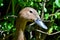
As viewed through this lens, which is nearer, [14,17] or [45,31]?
[14,17]

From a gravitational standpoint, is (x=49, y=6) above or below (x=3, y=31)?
above

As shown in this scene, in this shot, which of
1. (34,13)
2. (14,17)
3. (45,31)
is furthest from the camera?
(45,31)

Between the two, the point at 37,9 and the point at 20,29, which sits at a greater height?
the point at 37,9

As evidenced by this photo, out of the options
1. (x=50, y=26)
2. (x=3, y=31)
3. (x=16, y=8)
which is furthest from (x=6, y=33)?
(x=50, y=26)

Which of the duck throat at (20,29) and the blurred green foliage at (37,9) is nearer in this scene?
the duck throat at (20,29)

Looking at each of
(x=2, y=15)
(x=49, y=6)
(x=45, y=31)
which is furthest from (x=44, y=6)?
(x=2, y=15)

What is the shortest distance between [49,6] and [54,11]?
2.9 inches

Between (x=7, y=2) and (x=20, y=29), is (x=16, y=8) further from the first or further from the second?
(x=20, y=29)

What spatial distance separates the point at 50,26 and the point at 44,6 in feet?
0.80

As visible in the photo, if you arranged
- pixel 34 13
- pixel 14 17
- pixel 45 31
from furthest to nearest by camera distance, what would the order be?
pixel 45 31
pixel 14 17
pixel 34 13

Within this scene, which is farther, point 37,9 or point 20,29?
point 37,9

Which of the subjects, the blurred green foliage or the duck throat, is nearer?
the duck throat

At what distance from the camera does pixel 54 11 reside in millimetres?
2822

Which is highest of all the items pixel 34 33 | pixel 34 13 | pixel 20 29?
pixel 34 13
